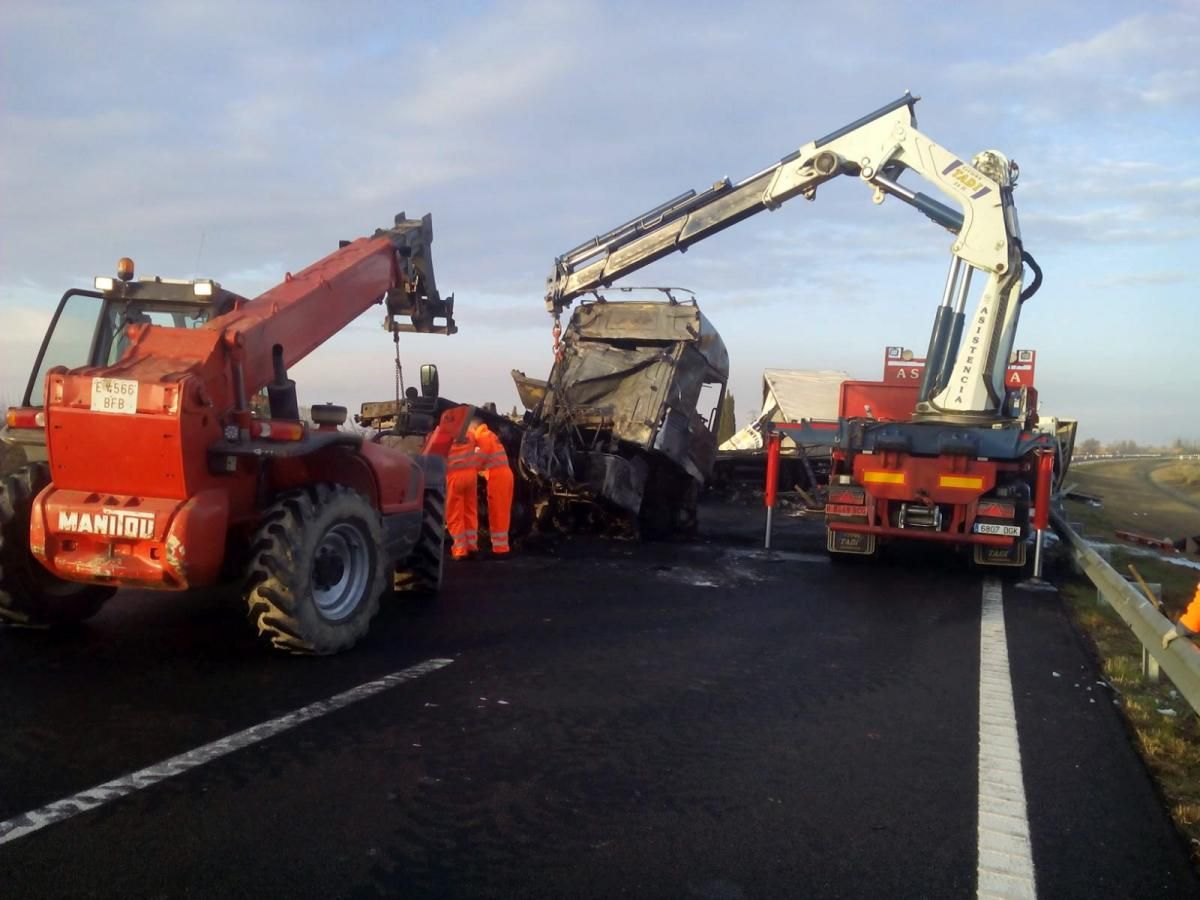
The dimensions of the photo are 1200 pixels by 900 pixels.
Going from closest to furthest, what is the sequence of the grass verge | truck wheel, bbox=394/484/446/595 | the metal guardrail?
1. the grass verge
2. the metal guardrail
3. truck wheel, bbox=394/484/446/595

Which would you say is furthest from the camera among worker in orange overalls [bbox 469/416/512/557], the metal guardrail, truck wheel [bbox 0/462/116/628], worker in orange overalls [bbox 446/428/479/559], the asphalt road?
worker in orange overalls [bbox 469/416/512/557]

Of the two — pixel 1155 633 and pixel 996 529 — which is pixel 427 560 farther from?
pixel 996 529

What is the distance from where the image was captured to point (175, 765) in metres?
4.30

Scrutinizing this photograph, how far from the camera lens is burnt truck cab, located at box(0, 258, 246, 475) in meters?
6.84

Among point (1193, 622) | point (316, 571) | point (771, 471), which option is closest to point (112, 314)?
point (316, 571)

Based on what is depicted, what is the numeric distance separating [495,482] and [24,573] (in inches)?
201

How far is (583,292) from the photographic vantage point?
46.9 ft

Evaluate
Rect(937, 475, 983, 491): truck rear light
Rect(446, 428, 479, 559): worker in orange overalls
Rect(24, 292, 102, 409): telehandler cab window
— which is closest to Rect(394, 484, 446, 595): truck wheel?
Rect(446, 428, 479, 559): worker in orange overalls

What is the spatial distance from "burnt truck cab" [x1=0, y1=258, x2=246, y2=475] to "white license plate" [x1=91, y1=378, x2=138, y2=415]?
1.34 m

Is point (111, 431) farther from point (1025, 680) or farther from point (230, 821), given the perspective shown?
point (1025, 680)

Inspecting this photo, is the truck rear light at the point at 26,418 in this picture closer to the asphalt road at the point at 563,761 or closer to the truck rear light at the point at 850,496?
the asphalt road at the point at 563,761

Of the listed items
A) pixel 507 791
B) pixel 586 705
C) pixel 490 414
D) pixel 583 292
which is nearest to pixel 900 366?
pixel 583 292

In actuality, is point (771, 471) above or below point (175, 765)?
above

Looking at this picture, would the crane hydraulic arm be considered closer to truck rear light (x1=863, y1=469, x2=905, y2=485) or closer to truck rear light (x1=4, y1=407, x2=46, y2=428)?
truck rear light (x1=863, y1=469, x2=905, y2=485)
